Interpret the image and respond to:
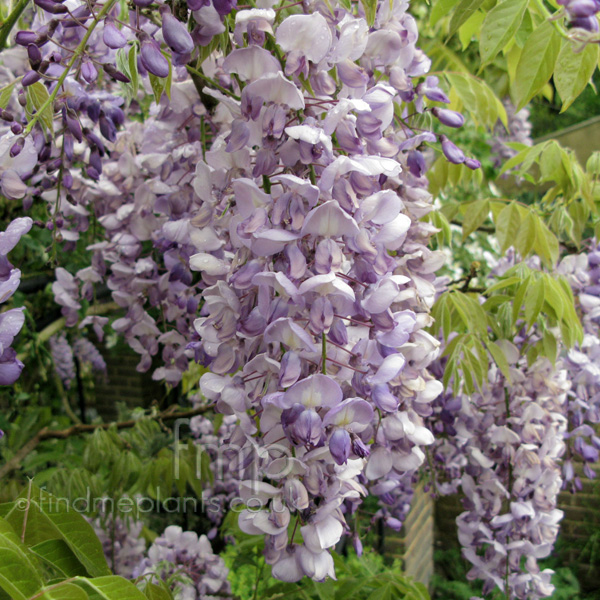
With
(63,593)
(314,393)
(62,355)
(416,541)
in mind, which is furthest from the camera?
(416,541)

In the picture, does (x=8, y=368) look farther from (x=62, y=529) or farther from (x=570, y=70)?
(x=570, y=70)

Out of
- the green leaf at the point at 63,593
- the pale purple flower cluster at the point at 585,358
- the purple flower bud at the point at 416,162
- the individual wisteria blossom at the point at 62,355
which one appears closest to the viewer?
the green leaf at the point at 63,593

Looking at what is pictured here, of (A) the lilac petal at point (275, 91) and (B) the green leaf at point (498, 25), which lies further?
(B) the green leaf at point (498, 25)

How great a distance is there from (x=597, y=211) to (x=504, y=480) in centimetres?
90

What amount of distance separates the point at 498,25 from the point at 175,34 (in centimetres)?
50

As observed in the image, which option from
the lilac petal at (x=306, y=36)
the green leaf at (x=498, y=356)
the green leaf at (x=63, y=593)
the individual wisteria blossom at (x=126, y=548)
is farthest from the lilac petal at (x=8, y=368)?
the individual wisteria blossom at (x=126, y=548)

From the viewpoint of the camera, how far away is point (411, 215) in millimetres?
1141

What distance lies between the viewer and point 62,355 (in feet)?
10.8

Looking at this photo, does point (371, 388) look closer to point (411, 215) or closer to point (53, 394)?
Result: point (411, 215)

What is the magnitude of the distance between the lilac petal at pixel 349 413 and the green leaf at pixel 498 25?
543 millimetres

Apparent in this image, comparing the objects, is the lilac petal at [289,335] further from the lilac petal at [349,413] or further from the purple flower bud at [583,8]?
the purple flower bud at [583,8]

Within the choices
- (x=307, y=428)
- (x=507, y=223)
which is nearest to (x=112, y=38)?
(x=307, y=428)

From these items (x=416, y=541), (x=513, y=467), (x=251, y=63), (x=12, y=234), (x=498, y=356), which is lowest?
(x=416, y=541)

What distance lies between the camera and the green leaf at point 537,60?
0.88 metres
